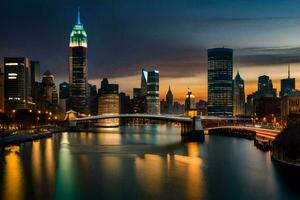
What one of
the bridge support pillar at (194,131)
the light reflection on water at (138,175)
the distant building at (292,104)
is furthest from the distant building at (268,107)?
the light reflection on water at (138,175)

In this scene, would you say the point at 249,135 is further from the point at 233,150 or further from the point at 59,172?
the point at 59,172

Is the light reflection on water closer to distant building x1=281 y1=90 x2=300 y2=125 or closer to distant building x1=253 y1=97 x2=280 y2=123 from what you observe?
distant building x1=281 y1=90 x2=300 y2=125

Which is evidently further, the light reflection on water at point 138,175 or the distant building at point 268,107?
the distant building at point 268,107

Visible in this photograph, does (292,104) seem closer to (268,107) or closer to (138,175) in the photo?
(268,107)

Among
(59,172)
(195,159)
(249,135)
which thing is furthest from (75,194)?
(249,135)

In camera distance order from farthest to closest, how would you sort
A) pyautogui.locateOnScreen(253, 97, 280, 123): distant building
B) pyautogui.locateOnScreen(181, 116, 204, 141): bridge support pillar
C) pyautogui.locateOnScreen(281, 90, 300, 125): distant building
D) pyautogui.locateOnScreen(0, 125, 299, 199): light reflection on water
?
pyautogui.locateOnScreen(253, 97, 280, 123): distant building → pyautogui.locateOnScreen(281, 90, 300, 125): distant building → pyautogui.locateOnScreen(181, 116, 204, 141): bridge support pillar → pyautogui.locateOnScreen(0, 125, 299, 199): light reflection on water

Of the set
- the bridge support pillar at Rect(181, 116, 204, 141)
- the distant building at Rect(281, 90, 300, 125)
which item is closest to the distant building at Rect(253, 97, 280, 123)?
the distant building at Rect(281, 90, 300, 125)

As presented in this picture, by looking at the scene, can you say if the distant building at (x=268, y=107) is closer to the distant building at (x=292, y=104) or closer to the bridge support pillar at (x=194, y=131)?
the distant building at (x=292, y=104)
